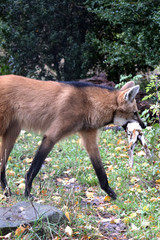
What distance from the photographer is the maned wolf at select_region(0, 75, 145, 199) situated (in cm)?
362

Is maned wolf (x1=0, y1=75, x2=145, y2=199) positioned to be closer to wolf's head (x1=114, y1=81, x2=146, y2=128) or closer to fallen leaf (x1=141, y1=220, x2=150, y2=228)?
wolf's head (x1=114, y1=81, x2=146, y2=128)

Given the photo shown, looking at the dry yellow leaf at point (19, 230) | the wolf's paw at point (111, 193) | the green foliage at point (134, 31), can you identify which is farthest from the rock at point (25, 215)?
the green foliage at point (134, 31)

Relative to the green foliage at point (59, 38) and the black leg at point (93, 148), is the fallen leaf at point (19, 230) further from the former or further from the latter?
the green foliage at point (59, 38)

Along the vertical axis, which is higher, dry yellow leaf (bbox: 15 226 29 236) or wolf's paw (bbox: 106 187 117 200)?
dry yellow leaf (bbox: 15 226 29 236)

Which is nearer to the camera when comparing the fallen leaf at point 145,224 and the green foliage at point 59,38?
the fallen leaf at point 145,224

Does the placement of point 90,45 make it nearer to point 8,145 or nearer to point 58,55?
point 58,55

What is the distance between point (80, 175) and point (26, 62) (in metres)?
4.77

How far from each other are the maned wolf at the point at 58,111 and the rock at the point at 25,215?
801 mm

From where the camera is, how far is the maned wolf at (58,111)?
3615 mm

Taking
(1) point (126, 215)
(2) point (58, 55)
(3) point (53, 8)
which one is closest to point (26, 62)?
(2) point (58, 55)

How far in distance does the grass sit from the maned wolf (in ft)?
0.81

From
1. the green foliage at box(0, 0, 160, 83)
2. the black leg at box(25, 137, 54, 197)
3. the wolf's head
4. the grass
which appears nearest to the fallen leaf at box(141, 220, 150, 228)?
the grass

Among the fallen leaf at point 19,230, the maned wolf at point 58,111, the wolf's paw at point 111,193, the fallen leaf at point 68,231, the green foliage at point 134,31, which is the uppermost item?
the green foliage at point 134,31

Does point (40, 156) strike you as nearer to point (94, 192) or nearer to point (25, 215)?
point (94, 192)
